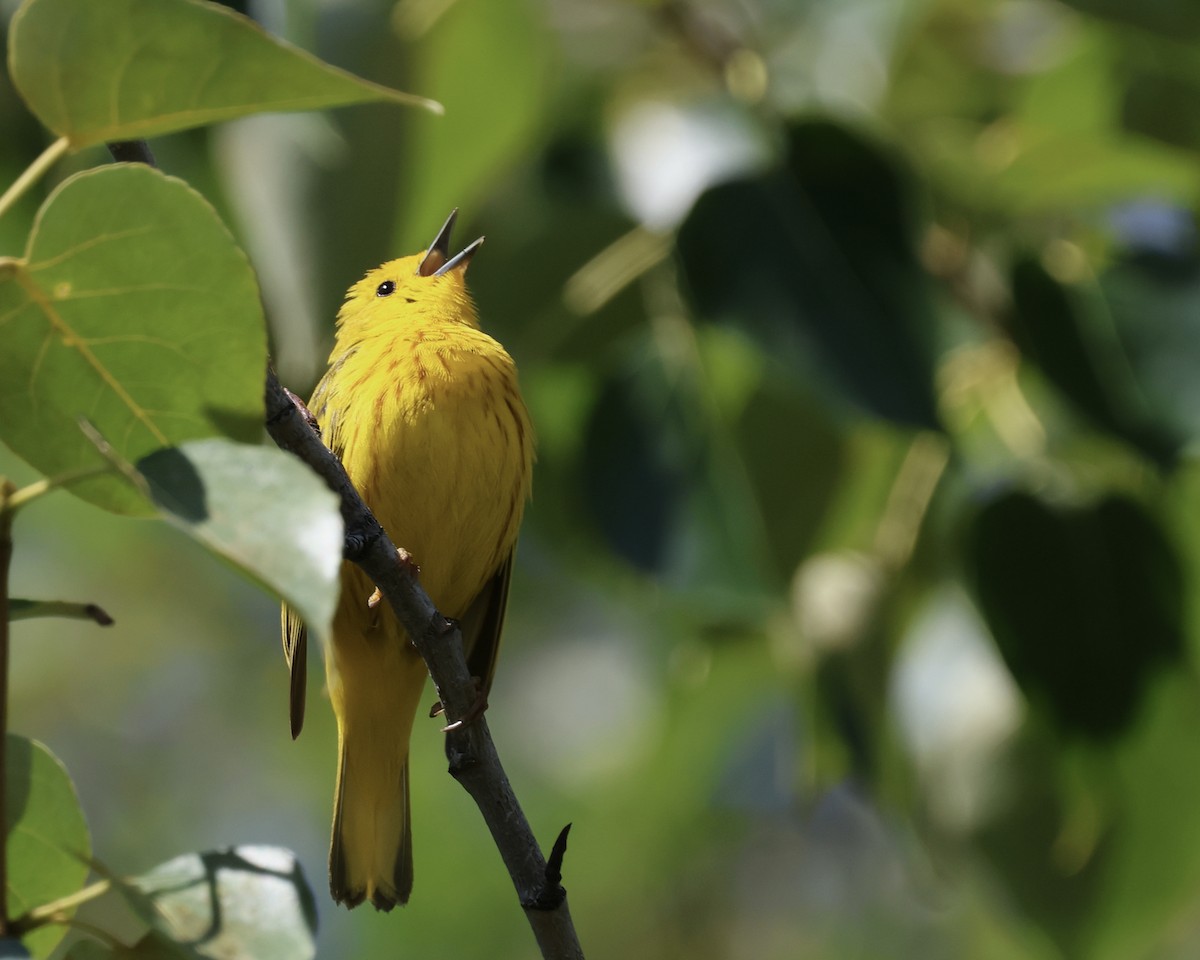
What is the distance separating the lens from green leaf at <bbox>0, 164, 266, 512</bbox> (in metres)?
1.35

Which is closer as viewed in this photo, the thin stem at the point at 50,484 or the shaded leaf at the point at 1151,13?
the thin stem at the point at 50,484

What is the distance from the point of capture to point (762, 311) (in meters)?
2.71

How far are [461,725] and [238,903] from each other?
1.19 ft

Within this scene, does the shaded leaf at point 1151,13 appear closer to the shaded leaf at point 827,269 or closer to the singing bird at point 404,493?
the shaded leaf at point 827,269

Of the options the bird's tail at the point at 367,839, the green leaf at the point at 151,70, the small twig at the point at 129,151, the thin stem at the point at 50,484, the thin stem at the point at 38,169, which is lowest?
the bird's tail at the point at 367,839

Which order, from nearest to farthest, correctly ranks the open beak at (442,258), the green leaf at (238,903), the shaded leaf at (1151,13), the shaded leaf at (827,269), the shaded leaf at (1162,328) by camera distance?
the green leaf at (238,903) → the shaded leaf at (827,269) → the open beak at (442,258) → the shaded leaf at (1162,328) → the shaded leaf at (1151,13)

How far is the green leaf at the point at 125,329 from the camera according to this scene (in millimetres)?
1354

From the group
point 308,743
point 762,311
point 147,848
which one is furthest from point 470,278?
point 147,848

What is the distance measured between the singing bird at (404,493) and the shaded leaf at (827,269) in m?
0.45

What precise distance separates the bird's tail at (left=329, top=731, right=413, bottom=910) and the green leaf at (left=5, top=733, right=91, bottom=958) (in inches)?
40.7

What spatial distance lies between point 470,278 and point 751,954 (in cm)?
506

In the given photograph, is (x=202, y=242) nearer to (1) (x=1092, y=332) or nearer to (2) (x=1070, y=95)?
(1) (x=1092, y=332)

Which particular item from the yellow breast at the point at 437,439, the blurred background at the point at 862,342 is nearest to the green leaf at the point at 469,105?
the blurred background at the point at 862,342

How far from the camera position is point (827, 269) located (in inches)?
111
